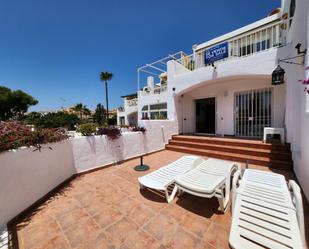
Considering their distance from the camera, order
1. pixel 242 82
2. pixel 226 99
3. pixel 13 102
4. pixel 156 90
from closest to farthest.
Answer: pixel 242 82 < pixel 226 99 < pixel 156 90 < pixel 13 102

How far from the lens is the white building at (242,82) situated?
5113 millimetres

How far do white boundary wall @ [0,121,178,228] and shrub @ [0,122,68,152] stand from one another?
0.45ft

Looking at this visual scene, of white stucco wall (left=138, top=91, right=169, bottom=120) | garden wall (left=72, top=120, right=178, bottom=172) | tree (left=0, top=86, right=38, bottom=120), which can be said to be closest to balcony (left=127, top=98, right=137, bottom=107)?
white stucco wall (left=138, top=91, right=169, bottom=120)

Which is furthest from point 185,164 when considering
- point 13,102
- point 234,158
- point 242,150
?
point 13,102

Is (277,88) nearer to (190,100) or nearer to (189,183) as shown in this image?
(190,100)

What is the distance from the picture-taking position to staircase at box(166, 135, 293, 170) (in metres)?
4.95

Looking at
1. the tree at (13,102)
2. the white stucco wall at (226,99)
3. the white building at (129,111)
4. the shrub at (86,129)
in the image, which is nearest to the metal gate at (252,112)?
the white stucco wall at (226,99)

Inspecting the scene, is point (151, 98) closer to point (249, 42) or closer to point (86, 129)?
point (249, 42)

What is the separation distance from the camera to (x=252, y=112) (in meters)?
7.55

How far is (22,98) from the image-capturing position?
2067 centimetres

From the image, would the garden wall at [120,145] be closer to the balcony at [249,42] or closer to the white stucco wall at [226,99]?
A: the white stucco wall at [226,99]

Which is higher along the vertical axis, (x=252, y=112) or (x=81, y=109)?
(x=81, y=109)

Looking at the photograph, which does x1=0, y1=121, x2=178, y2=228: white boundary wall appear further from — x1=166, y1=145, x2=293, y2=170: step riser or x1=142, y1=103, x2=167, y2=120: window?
x1=142, y1=103, x2=167, y2=120: window

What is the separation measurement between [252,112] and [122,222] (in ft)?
27.0
